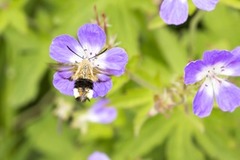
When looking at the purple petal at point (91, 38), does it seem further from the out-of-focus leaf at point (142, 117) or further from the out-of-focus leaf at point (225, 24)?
the out-of-focus leaf at point (225, 24)

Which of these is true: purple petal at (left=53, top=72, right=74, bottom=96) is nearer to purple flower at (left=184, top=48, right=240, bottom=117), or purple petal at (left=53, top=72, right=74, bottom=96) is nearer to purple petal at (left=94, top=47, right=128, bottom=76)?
purple petal at (left=94, top=47, right=128, bottom=76)

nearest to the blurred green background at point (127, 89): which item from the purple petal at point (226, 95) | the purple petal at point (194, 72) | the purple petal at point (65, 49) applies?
the purple petal at point (226, 95)

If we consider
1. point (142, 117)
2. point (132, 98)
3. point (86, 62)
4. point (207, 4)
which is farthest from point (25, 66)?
point (207, 4)

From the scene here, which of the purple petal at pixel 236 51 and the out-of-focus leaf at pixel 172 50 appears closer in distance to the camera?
the purple petal at pixel 236 51

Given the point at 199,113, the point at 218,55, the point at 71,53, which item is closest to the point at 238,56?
the point at 218,55

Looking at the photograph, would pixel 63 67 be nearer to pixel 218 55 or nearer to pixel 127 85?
pixel 218 55

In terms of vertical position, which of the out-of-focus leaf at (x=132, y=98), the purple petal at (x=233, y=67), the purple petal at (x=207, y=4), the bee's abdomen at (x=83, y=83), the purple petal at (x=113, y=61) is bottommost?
the bee's abdomen at (x=83, y=83)
